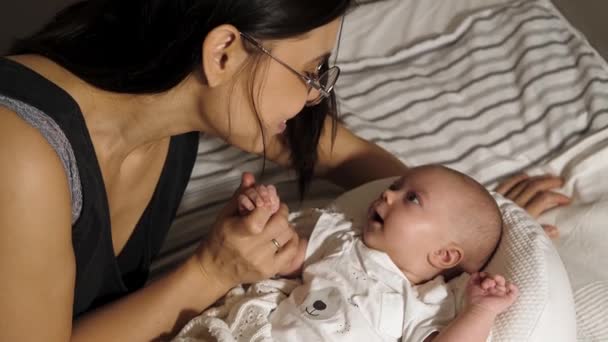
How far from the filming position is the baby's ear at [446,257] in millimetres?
1115

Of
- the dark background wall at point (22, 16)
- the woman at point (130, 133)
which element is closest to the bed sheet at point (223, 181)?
the woman at point (130, 133)

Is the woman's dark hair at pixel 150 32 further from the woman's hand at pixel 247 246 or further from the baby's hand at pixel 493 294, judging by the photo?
the baby's hand at pixel 493 294

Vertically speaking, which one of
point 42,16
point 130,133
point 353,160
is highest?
point 130,133

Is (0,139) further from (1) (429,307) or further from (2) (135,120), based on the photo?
(1) (429,307)

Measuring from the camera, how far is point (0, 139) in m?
0.81

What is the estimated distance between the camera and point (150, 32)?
87cm

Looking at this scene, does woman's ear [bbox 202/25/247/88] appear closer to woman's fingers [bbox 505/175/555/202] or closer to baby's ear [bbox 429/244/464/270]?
baby's ear [bbox 429/244/464/270]

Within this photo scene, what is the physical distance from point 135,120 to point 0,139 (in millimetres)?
237

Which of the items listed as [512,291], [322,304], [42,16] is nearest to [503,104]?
[512,291]

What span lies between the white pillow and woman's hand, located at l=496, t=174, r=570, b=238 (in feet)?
0.73

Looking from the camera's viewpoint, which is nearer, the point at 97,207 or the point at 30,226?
the point at 30,226

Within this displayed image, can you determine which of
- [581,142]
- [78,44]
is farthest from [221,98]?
[581,142]

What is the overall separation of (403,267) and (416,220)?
87 millimetres

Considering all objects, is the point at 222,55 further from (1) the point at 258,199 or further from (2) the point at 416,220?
(2) the point at 416,220
